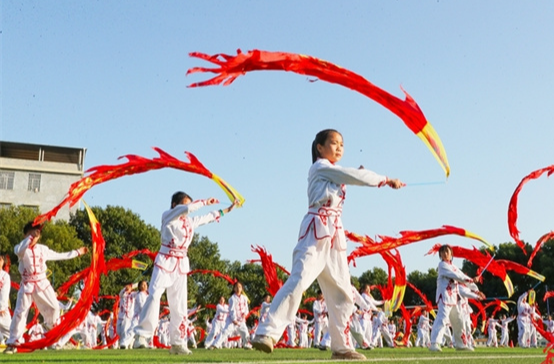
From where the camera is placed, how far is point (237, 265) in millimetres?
58188

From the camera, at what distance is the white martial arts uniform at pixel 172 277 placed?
10602 millimetres

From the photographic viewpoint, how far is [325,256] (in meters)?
6.95

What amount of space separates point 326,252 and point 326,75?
74.2 inches

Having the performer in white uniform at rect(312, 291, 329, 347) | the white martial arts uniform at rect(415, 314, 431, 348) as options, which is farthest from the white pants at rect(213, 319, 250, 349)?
the white martial arts uniform at rect(415, 314, 431, 348)

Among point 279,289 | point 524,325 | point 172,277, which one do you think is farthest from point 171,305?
point 524,325

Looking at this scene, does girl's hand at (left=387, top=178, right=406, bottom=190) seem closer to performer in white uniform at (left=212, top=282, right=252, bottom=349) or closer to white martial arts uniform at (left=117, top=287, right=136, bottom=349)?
white martial arts uniform at (left=117, top=287, right=136, bottom=349)

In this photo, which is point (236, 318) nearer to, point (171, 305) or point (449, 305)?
point (449, 305)

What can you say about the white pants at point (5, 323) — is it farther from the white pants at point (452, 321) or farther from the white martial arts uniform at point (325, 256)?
the white martial arts uniform at point (325, 256)

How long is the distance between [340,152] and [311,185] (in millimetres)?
506

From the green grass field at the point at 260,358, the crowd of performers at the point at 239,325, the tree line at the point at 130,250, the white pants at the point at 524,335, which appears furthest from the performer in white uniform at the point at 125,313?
the white pants at the point at 524,335

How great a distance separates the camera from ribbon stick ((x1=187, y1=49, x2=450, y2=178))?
6414 millimetres

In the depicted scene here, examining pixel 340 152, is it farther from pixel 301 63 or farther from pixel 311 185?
pixel 301 63

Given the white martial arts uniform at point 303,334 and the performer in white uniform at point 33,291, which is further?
the white martial arts uniform at point 303,334

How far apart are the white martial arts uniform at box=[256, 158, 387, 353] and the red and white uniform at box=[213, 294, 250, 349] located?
14.0m
